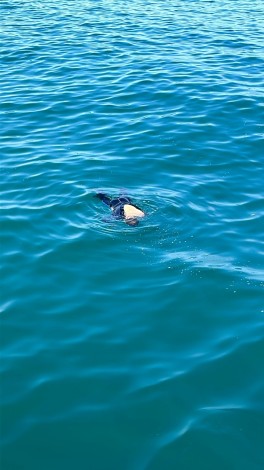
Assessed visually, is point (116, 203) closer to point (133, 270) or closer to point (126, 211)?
point (126, 211)

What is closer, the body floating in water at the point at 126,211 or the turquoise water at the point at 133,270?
the turquoise water at the point at 133,270

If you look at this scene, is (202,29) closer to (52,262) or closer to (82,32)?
(82,32)

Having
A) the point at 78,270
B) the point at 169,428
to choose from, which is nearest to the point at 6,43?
the point at 78,270

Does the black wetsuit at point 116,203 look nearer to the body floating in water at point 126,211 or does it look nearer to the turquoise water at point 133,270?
the body floating in water at point 126,211

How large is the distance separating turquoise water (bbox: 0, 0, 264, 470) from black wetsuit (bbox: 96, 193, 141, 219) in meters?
0.24

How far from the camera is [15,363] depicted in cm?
873

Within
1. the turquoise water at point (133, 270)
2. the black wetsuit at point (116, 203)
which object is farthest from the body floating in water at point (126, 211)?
the turquoise water at point (133, 270)

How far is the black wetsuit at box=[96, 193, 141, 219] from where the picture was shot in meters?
12.2

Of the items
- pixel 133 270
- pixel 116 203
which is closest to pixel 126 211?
pixel 116 203

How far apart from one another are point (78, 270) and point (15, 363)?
2.54 meters

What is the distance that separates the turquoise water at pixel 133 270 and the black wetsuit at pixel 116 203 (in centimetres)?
24

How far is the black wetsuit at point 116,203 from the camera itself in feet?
40.1

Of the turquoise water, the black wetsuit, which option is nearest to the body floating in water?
the black wetsuit

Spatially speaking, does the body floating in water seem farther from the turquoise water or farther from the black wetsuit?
the turquoise water
